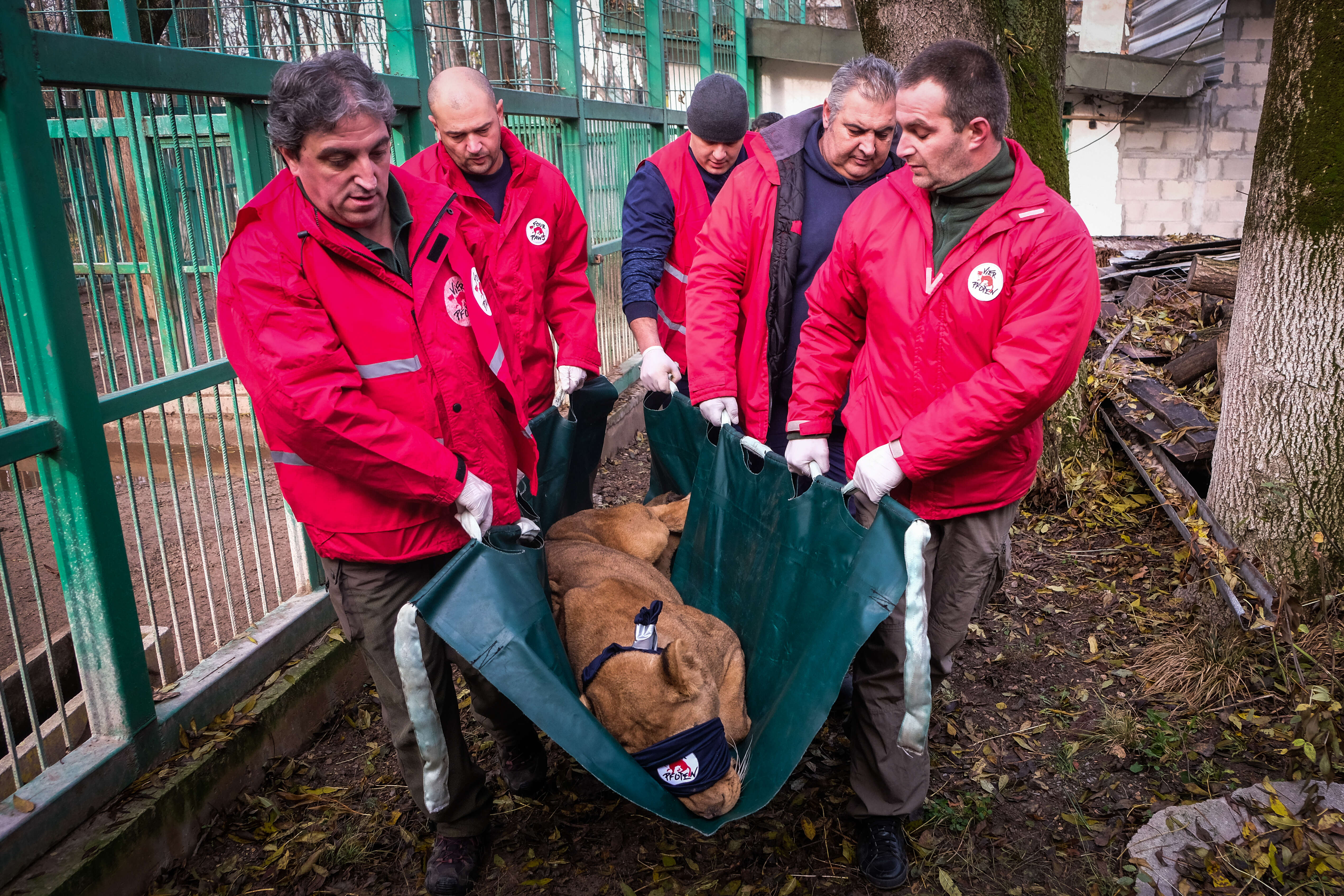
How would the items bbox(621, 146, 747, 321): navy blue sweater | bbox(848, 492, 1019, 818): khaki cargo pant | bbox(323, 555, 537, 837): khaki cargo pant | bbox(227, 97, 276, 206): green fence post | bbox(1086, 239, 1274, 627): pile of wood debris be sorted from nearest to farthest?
bbox(323, 555, 537, 837): khaki cargo pant → bbox(848, 492, 1019, 818): khaki cargo pant → bbox(227, 97, 276, 206): green fence post → bbox(1086, 239, 1274, 627): pile of wood debris → bbox(621, 146, 747, 321): navy blue sweater

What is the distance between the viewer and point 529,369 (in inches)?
155

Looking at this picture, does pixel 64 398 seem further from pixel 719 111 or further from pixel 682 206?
pixel 719 111

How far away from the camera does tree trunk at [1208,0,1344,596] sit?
3.86 metres

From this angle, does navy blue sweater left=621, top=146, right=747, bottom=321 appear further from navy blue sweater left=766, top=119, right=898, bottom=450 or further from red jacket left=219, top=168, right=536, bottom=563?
red jacket left=219, top=168, right=536, bottom=563

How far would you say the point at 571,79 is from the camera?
7461 mm

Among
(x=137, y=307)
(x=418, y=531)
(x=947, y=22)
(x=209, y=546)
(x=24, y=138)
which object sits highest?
(x=947, y=22)

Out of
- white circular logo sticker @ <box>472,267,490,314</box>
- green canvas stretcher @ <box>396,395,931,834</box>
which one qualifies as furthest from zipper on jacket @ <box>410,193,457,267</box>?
green canvas stretcher @ <box>396,395,931,834</box>

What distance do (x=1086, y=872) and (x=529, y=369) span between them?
2.67m

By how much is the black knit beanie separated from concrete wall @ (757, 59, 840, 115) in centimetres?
1186

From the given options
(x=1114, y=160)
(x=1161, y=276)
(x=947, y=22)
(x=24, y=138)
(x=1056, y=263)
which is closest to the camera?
(x=1056, y=263)

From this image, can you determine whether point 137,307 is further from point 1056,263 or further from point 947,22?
point 947,22

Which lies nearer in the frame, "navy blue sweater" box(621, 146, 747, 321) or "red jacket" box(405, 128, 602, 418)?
"red jacket" box(405, 128, 602, 418)

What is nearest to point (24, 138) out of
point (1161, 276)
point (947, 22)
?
point (947, 22)

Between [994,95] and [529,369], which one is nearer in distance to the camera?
[994,95]
